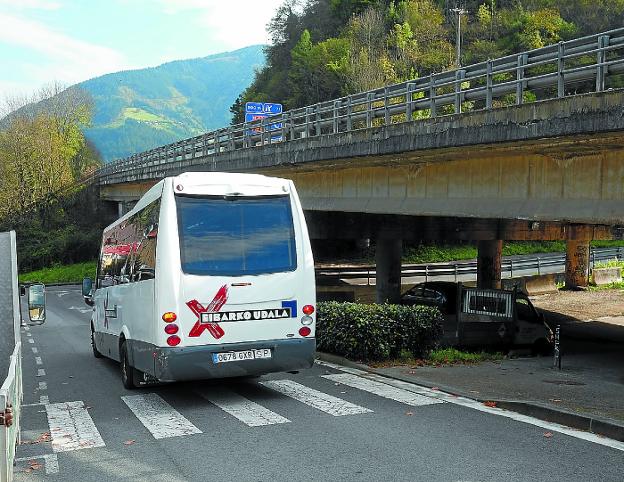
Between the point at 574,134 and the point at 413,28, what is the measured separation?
68.8 m

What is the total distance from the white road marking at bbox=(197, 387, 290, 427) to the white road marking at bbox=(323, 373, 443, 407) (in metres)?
1.84

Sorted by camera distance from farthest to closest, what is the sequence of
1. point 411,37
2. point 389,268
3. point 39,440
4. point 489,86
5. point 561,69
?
point 411,37, point 389,268, point 489,86, point 561,69, point 39,440

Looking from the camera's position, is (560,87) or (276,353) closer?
(276,353)

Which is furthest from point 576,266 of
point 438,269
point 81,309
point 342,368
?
point 342,368

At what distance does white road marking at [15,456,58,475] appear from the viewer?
7184mm

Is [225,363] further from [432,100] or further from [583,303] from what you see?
[583,303]

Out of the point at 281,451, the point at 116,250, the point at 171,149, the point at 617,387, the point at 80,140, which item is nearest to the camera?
the point at 281,451

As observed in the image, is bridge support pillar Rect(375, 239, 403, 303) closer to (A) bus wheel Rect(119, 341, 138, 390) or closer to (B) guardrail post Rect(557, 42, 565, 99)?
(B) guardrail post Rect(557, 42, 565, 99)

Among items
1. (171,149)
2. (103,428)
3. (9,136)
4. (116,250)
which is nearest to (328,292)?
(171,149)

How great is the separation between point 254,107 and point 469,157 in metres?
41.9

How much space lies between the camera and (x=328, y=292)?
32.2 m

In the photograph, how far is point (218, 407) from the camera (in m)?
10.0

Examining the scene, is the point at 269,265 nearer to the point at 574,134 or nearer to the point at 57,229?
the point at 574,134

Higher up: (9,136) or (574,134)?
(9,136)
